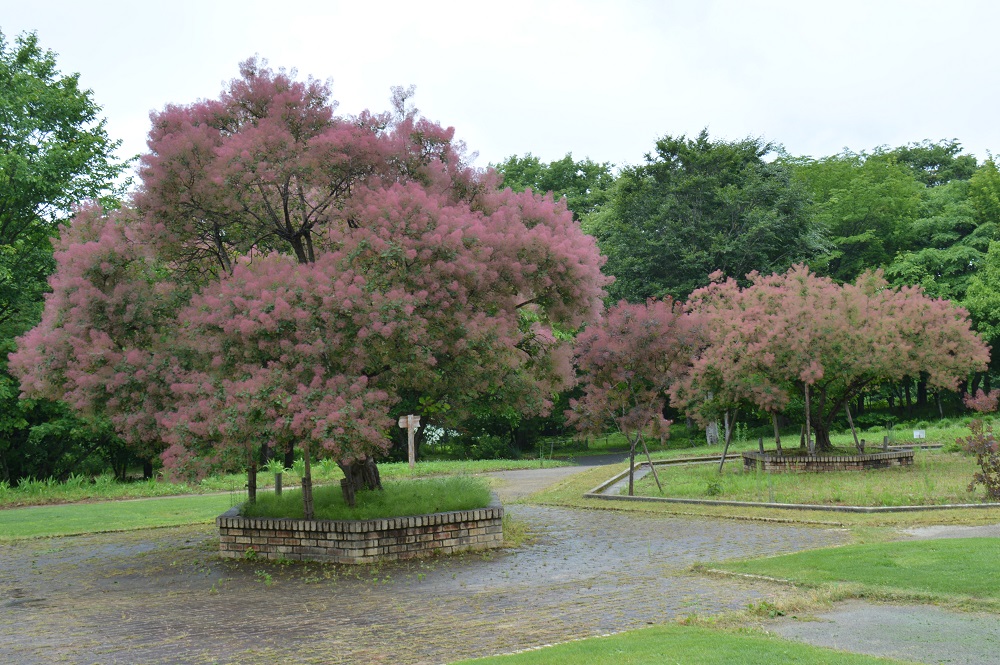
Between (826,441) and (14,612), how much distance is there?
21251mm

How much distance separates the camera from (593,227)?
46.1m

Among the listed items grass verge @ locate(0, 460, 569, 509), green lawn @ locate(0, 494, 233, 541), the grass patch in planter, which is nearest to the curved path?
the grass patch in planter

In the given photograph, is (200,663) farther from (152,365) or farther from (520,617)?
(152,365)

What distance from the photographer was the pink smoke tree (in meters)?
18.1

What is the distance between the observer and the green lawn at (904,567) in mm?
8078

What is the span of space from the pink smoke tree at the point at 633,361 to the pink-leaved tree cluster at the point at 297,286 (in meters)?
3.57

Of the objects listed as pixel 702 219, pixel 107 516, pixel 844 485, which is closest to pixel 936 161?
pixel 702 219

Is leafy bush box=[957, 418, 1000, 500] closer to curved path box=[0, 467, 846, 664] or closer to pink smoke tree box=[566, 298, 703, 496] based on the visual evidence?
curved path box=[0, 467, 846, 664]

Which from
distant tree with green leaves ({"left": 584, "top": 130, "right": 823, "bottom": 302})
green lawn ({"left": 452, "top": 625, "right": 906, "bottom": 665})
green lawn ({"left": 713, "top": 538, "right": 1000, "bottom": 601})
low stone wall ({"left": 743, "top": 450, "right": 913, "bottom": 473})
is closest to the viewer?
green lawn ({"left": 452, "top": 625, "right": 906, "bottom": 665})

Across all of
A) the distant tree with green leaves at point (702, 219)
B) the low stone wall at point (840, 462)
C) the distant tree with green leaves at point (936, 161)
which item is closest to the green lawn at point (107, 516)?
the low stone wall at point (840, 462)

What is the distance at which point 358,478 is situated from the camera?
1438cm

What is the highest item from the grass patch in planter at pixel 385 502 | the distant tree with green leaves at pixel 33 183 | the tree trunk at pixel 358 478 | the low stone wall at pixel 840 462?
the distant tree with green leaves at pixel 33 183

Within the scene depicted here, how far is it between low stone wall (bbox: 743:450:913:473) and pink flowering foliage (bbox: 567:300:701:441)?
5.30 metres

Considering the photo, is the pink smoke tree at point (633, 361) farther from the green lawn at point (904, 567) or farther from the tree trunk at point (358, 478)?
the green lawn at point (904, 567)
